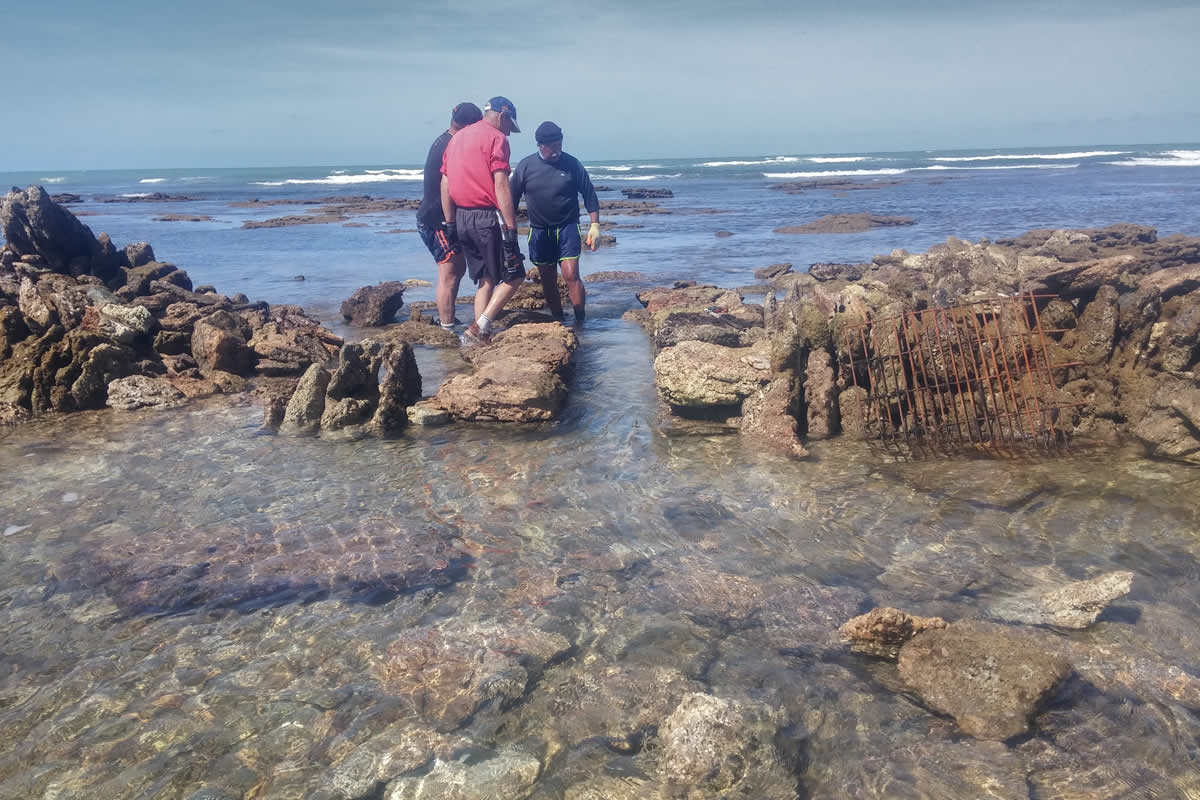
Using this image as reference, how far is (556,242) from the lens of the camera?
31.4ft

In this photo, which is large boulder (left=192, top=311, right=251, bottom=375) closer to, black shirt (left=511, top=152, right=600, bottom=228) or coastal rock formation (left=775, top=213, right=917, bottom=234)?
black shirt (left=511, top=152, right=600, bottom=228)

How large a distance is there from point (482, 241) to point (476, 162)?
33.2 inches

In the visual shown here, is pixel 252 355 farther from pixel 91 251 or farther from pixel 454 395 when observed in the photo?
pixel 91 251

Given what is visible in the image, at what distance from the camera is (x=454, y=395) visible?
673cm

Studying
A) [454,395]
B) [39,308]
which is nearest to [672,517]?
[454,395]

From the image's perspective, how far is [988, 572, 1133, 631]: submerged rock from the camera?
3.55m

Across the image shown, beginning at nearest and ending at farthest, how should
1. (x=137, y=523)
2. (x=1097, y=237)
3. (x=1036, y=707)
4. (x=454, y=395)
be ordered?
(x=1036, y=707) → (x=137, y=523) → (x=454, y=395) → (x=1097, y=237)

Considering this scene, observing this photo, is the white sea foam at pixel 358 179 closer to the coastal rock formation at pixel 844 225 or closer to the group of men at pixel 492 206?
the coastal rock formation at pixel 844 225

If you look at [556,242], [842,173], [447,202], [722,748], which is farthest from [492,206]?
[842,173]

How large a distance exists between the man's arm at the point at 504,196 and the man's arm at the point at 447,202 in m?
0.62

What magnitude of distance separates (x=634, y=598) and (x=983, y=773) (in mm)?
1665

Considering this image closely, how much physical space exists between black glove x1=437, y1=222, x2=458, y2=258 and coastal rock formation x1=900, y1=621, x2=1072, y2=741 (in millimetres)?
7043

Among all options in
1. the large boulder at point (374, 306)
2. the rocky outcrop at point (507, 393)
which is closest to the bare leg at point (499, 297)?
the rocky outcrop at point (507, 393)

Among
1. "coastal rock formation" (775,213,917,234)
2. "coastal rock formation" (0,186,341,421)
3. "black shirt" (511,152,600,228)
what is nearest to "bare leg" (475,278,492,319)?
"black shirt" (511,152,600,228)
